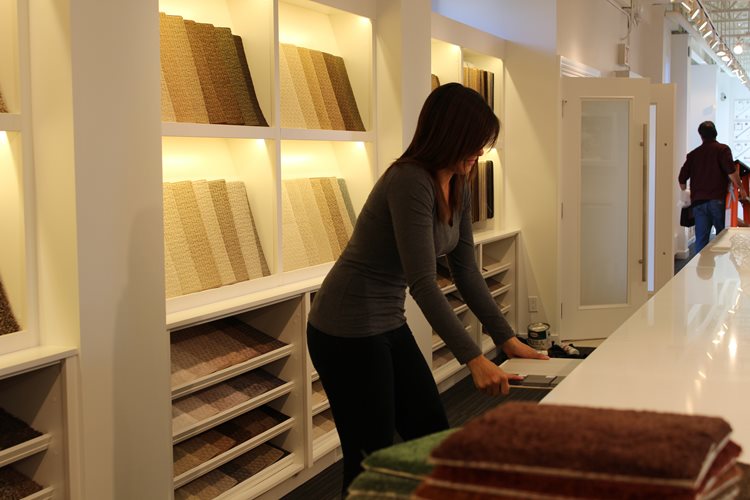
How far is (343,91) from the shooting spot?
423 cm

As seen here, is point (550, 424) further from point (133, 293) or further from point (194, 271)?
point (194, 271)

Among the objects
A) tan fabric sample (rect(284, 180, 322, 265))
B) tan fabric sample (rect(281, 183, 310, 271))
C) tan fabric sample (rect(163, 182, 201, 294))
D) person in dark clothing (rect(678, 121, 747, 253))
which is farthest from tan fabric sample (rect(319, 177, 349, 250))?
person in dark clothing (rect(678, 121, 747, 253))

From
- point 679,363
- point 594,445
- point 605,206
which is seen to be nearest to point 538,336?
point 605,206

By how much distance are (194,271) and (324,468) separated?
3.93 feet

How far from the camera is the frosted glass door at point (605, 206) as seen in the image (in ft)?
22.1

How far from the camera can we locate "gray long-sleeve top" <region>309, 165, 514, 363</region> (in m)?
1.95

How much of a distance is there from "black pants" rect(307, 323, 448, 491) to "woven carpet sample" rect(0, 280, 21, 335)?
87 cm

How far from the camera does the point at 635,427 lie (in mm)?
776

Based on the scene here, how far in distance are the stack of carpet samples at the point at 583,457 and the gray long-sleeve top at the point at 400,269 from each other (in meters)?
1.09

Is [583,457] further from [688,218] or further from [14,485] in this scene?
[688,218]

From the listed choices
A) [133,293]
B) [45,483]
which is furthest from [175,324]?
[45,483]

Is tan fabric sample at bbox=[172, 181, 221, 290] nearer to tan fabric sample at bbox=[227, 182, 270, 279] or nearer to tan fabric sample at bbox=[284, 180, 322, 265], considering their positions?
tan fabric sample at bbox=[227, 182, 270, 279]

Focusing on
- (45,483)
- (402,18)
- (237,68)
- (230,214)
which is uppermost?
(402,18)

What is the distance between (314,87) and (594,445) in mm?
3393
